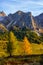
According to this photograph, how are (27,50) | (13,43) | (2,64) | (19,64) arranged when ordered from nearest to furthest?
1. (19,64)
2. (2,64)
3. (13,43)
4. (27,50)

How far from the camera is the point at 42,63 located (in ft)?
97.6

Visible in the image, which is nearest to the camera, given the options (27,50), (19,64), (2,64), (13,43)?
(19,64)

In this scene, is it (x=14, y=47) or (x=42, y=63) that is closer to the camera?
(x=42, y=63)

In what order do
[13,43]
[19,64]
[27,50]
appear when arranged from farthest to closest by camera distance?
[27,50], [13,43], [19,64]

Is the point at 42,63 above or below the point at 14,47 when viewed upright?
above

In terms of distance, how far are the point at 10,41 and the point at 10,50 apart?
15.7ft

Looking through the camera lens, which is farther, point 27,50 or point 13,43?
point 27,50

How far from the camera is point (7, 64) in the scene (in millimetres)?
29406

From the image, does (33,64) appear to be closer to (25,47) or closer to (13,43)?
(13,43)

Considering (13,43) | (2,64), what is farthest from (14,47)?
(2,64)

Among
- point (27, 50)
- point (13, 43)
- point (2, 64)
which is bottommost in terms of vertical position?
point (27, 50)

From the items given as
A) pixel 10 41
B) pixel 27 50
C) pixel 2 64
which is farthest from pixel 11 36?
pixel 2 64

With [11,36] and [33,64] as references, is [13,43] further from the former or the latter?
[33,64]

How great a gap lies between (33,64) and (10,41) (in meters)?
78.9
